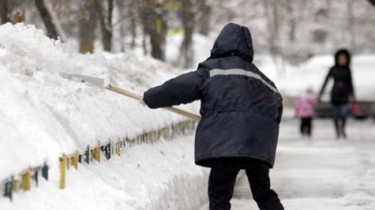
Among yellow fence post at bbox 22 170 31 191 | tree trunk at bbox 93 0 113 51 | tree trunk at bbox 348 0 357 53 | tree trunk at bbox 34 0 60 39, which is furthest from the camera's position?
tree trunk at bbox 348 0 357 53

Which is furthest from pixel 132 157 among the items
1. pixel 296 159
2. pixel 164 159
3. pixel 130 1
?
pixel 130 1

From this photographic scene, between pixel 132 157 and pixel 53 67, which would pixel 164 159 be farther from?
pixel 53 67

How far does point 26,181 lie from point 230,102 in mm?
1576

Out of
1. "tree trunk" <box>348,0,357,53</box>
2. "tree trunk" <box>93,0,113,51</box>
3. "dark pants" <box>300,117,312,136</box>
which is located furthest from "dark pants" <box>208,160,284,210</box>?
"tree trunk" <box>348,0,357,53</box>

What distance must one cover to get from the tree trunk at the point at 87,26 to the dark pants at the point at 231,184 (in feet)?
30.4

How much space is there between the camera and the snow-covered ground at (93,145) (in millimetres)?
5363

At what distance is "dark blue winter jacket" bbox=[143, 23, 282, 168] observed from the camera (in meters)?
5.95

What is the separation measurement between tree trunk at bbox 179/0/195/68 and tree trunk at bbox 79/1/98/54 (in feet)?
20.5

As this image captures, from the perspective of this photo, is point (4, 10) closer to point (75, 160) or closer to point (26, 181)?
point (75, 160)

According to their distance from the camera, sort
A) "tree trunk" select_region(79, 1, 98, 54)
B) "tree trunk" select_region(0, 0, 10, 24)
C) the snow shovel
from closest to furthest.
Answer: the snow shovel
"tree trunk" select_region(0, 0, 10, 24)
"tree trunk" select_region(79, 1, 98, 54)

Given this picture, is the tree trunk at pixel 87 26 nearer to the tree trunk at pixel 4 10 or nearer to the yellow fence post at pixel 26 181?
the tree trunk at pixel 4 10

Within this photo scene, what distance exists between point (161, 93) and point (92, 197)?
952 millimetres

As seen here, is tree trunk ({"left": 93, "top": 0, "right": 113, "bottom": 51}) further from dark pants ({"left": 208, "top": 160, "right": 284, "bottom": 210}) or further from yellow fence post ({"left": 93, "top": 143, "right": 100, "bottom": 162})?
dark pants ({"left": 208, "top": 160, "right": 284, "bottom": 210})

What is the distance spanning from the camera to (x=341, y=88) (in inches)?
689
